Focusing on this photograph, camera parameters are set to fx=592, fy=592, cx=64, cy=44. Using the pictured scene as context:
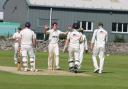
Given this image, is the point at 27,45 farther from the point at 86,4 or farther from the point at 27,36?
the point at 86,4

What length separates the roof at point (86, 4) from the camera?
7788cm

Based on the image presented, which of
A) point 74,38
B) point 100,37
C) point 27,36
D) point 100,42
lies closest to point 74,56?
point 74,38

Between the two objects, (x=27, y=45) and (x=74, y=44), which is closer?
(x=27, y=45)

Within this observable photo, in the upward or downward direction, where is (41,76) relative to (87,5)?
downward

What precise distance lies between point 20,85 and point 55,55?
30.8 ft

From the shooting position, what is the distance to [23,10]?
79438 mm

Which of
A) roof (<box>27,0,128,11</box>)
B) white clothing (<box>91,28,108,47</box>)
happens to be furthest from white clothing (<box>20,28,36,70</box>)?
roof (<box>27,0,128,11</box>)

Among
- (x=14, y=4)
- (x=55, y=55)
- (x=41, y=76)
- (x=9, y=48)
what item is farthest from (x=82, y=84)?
(x=14, y=4)

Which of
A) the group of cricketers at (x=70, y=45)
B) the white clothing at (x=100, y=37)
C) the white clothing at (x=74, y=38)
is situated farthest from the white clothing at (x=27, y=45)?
the white clothing at (x=100, y=37)

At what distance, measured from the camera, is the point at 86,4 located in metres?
79.6

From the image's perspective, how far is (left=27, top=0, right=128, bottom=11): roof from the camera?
255 ft

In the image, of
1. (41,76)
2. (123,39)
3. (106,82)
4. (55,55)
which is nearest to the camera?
(106,82)

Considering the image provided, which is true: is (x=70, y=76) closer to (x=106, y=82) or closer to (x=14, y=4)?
(x=106, y=82)

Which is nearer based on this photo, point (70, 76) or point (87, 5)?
point (70, 76)
